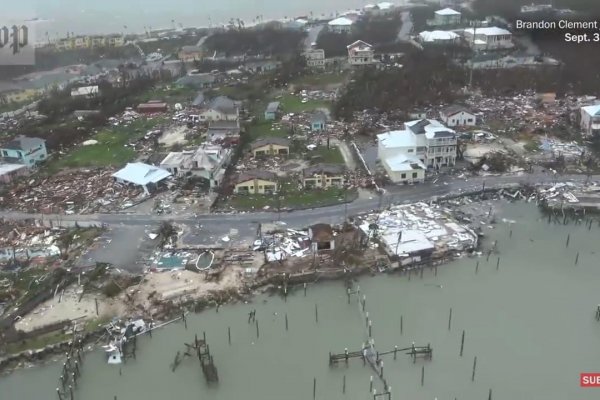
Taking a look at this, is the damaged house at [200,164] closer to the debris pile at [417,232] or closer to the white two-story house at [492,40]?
the debris pile at [417,232]

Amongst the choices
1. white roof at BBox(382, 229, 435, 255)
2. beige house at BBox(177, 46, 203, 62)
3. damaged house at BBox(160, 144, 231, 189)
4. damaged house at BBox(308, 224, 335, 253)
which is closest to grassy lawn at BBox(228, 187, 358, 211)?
damaged house at BBox(160, 144, 231, 189)

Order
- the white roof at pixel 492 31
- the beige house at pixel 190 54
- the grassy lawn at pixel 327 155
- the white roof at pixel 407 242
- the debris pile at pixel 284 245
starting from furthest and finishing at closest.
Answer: the beige house at pixel 190 54
the white roof at pixel 492 31
the grassy lawn at pixel 327 155
the debris pile at pixel 284 245
the white roof at pixel 407 242

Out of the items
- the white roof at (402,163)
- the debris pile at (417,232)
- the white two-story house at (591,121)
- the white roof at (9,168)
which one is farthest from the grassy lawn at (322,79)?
the debris pile at (417,232)

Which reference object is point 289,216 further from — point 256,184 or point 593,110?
point 593,110

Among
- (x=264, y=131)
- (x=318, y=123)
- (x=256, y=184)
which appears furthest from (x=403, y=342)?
(x=264, y=131)

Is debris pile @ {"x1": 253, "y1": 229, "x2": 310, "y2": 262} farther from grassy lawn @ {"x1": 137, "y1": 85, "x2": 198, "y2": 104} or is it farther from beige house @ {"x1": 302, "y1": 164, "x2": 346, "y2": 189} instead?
grassy lawn @ {"x1": 137, "y1": 85, "x2": 198, "y2": 104}
